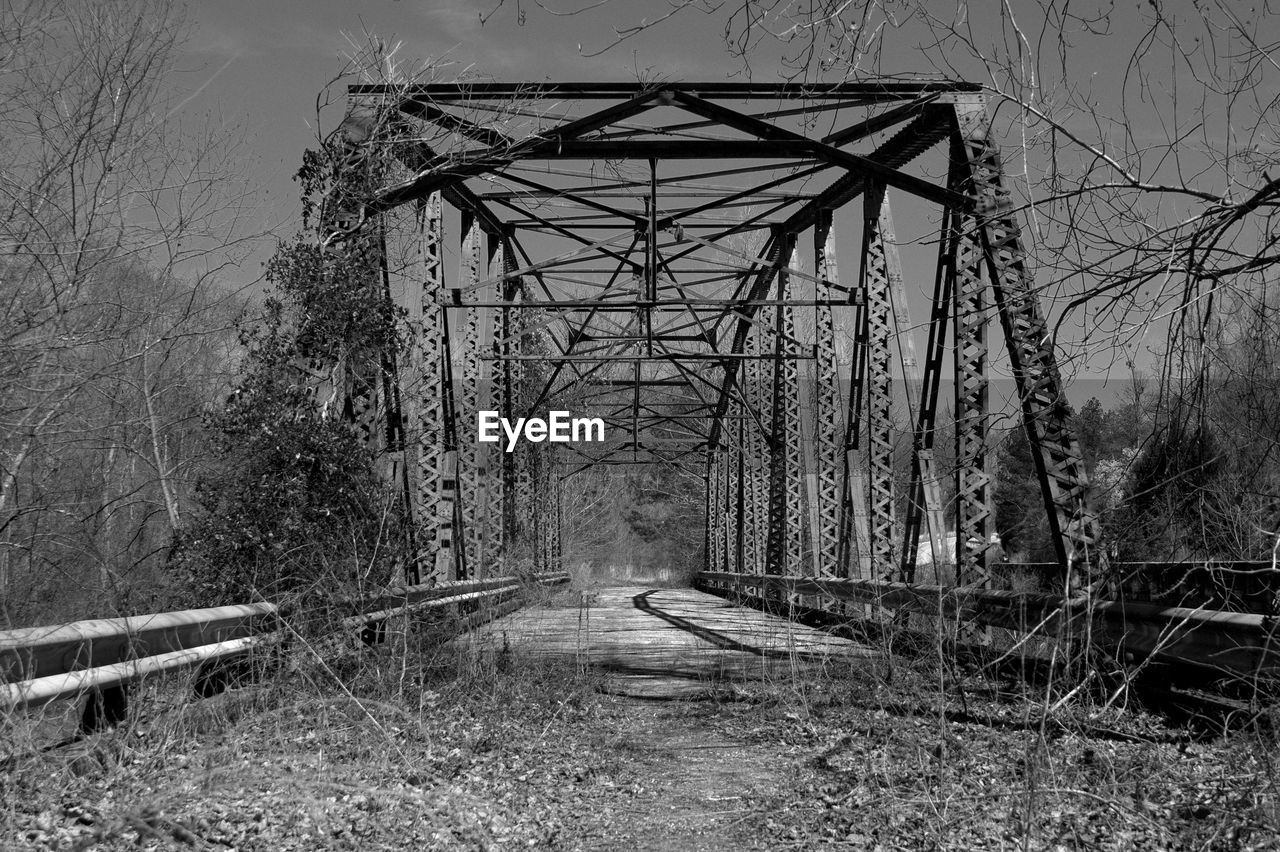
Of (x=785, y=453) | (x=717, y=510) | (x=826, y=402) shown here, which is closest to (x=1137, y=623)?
(x=826, y=402)

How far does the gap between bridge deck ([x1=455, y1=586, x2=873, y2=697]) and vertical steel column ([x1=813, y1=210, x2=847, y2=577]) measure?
1762mm

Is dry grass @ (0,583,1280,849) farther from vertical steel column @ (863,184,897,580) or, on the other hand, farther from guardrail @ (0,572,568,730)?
vertical steel column @ (863,184,897,580)

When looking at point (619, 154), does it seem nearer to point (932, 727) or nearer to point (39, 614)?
point (932, 727)

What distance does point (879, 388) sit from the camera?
14.4m

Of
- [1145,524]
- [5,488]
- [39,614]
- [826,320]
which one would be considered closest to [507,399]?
[826,320]

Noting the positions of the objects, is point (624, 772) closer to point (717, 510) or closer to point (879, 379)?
point (879, 379)

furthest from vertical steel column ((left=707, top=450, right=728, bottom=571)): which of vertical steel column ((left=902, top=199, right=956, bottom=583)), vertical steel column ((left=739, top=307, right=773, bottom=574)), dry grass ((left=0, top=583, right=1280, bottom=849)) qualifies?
dry grass ((left=0, top=583, right=1280, bottom=849))

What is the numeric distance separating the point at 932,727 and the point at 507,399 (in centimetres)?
1892

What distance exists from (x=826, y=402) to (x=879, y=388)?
109 inches

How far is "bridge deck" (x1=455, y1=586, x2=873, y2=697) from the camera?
872 cm

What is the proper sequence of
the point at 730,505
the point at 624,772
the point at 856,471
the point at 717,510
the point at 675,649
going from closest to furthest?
1. the point at 624,772
2. the point at 675,649
3. the point at 856,471
4. the point at 730,505
5. the point at 717,510

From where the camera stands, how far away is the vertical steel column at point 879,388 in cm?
1387

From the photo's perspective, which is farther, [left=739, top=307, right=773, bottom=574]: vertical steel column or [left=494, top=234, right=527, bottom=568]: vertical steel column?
[left=739, top=307, right=773, bottom=574]: vertical steel column

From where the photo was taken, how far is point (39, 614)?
14086 millimetres
